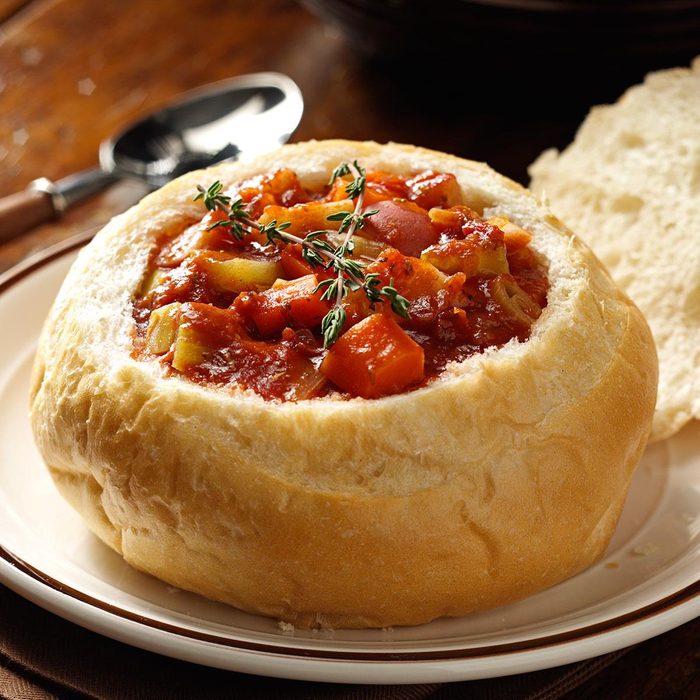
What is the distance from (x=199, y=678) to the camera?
7.74ft

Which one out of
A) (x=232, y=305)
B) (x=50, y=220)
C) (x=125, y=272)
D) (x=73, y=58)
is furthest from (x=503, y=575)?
(x=73, y=58)

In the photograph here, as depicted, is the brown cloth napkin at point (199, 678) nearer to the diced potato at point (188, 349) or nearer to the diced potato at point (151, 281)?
the diced potato at point (188, 349)

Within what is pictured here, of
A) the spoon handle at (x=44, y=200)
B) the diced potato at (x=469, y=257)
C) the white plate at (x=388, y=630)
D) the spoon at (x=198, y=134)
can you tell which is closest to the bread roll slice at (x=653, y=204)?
the white plate at (x=388, y=630)

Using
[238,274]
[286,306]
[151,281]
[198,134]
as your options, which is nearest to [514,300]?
[286,306]

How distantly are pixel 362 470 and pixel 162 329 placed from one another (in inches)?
24.9

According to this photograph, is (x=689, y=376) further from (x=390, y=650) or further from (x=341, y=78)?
(x=341, y=78)

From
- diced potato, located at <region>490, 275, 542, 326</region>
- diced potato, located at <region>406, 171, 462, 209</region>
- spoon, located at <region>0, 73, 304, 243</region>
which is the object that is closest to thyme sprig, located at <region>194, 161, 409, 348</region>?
diced potato, located at <region>406, 171, 462, 209</region>

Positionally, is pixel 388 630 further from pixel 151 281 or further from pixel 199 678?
pixel 151 281

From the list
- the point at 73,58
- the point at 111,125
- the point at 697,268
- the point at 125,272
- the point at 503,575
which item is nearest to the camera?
the point at 503,575

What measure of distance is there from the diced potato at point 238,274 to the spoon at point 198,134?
1.85 m

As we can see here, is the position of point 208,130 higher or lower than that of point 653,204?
higher

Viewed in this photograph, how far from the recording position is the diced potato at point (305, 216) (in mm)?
2717

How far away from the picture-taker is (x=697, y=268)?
329cm

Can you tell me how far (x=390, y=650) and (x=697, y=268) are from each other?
1.75 meters
